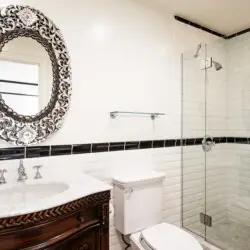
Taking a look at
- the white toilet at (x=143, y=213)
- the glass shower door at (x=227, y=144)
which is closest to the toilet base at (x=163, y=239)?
the white toilet at (x=143, y=213)

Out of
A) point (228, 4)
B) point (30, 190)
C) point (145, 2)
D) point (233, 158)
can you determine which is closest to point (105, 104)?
point (30, 190)

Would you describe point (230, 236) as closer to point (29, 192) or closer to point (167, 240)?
point (167, 240)

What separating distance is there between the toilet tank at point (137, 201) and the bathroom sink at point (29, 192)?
515mm

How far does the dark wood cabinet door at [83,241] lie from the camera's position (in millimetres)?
1076

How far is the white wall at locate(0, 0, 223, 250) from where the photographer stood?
165 cm

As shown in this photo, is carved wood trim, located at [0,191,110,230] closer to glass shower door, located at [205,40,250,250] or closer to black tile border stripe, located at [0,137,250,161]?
black tile border stripe, located at [0,137,250,161]

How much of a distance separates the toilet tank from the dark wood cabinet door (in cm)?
50

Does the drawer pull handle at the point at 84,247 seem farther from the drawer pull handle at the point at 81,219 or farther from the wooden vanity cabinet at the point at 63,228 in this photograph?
the drawer pull handle at the point at 81,219

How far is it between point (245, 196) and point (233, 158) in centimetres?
44

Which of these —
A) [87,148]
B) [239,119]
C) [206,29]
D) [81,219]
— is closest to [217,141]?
[239,119]

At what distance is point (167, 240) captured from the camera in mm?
1503

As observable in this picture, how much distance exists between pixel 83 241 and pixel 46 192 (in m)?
0.40

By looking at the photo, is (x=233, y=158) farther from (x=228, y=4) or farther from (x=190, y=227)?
(x=228, y=4)

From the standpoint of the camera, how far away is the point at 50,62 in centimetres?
154
